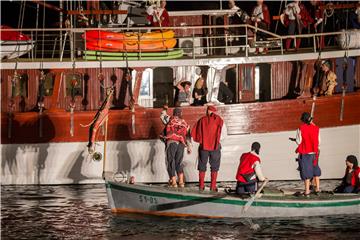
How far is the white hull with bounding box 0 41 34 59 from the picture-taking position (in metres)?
38.7

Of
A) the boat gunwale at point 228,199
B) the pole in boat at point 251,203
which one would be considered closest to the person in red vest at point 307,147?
the boat gunwale at point 228,199

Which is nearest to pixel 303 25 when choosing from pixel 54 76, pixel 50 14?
pixel 54 76

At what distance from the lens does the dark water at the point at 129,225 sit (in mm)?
29703

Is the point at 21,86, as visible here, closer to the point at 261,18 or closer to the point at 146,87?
the point at 146,87

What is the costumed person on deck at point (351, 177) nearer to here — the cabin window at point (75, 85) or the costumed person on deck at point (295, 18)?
the costumed person on deck at point (295, 18)

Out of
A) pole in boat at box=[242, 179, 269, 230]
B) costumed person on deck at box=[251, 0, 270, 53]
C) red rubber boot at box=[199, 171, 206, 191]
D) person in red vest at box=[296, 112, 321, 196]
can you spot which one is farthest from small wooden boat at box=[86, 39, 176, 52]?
pole in boat at box=[242, 179, 269, 230]

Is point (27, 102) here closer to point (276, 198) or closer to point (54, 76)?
point (54, 76)

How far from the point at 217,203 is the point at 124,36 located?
8.61 m

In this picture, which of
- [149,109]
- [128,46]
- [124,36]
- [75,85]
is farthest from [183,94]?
[75,85]

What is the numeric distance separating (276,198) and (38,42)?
1317 cm

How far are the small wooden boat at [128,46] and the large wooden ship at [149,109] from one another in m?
0.31

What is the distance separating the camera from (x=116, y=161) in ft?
124

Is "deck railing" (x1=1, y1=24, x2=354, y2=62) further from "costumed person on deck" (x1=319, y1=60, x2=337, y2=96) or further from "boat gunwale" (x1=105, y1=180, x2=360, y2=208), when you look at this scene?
"boat gunwale" (x1=105, y1=180, x2=360, y2=208)

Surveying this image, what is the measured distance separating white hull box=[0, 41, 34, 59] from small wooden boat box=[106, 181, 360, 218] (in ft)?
27.3
